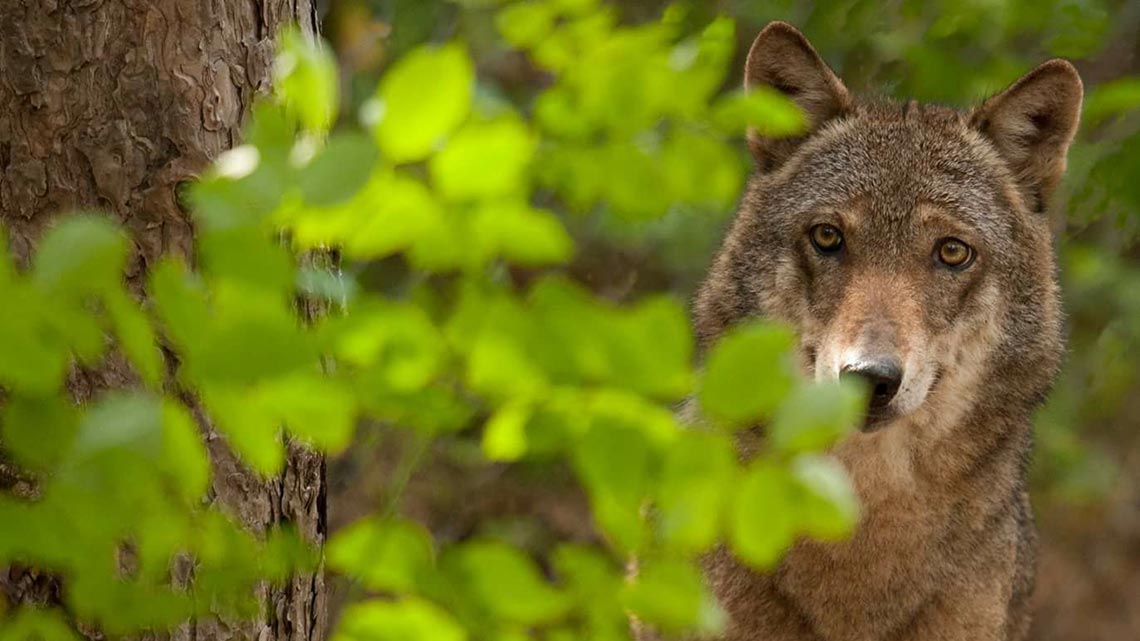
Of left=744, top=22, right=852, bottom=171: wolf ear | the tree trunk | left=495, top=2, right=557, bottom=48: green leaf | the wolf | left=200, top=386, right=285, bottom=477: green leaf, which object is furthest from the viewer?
left=744, top=22, right=852, bottom=171: wolf ear

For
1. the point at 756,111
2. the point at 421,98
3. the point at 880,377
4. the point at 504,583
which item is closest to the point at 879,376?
the point at 880,377

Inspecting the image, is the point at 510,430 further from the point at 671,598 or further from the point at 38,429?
the point at 38,429

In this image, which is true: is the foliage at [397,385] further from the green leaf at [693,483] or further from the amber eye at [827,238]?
the amber eye at [827,238]

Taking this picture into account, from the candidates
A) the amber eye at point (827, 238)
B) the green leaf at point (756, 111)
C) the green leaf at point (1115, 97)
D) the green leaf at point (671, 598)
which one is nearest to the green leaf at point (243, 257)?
the green leaf at point (671, 598)

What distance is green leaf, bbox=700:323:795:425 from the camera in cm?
141

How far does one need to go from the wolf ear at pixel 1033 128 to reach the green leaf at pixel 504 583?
3.86 m

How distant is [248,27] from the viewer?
3.08 meters

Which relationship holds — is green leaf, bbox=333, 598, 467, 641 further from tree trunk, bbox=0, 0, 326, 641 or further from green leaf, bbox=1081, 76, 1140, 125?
green leaf, bbox=1081, 76, 1140, 125

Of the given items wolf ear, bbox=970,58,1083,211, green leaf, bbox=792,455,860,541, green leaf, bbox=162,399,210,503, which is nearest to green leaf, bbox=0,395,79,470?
green leaf, bbox=162,399,210,503

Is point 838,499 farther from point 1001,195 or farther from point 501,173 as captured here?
point 1001,195

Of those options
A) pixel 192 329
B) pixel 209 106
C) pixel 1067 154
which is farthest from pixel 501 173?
pixel 1067 154

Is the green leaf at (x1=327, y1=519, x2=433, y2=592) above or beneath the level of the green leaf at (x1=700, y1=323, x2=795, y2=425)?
above

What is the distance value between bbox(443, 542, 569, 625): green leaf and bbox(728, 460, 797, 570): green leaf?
240mm

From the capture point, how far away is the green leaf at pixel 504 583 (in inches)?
61.4
